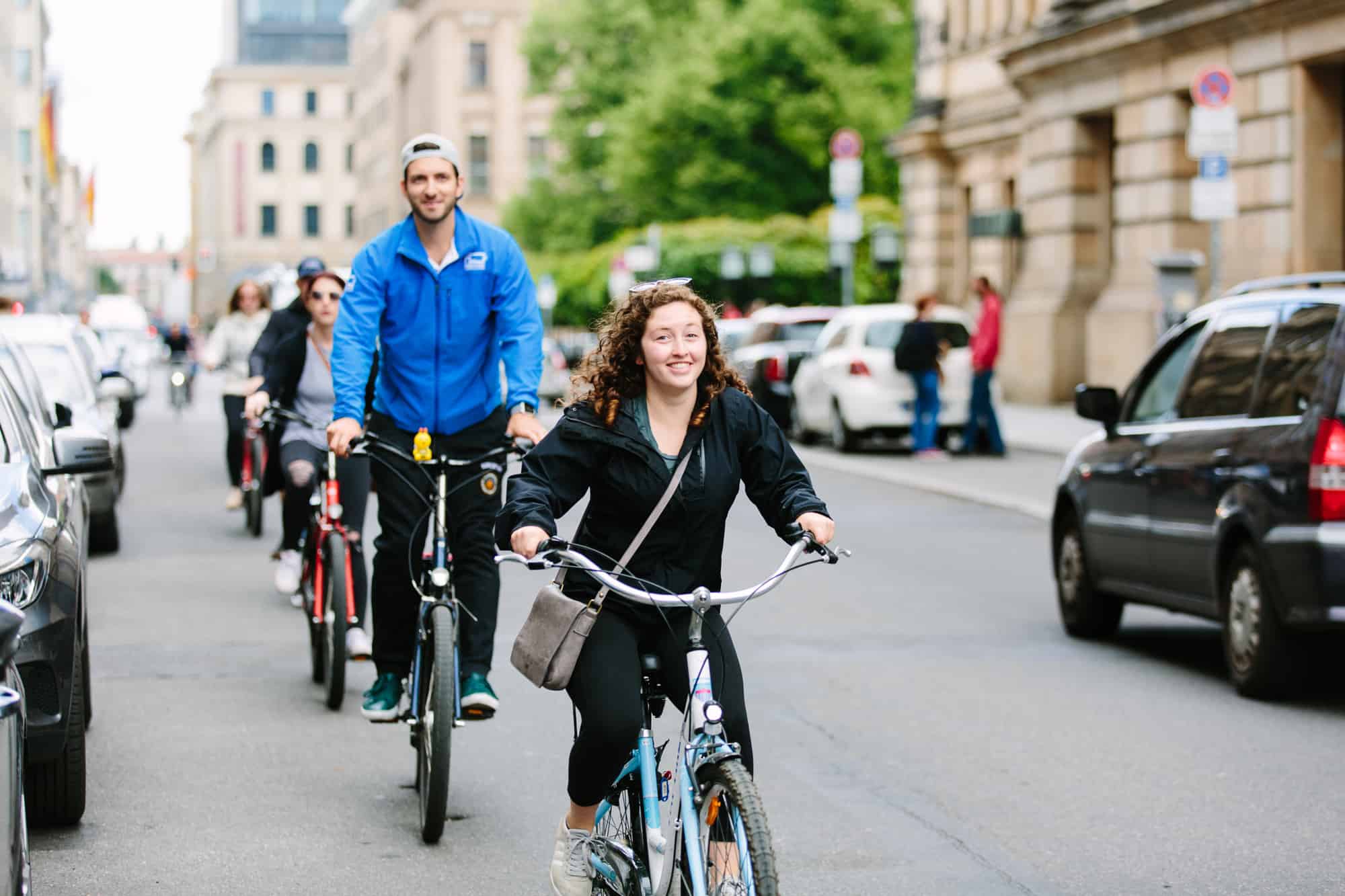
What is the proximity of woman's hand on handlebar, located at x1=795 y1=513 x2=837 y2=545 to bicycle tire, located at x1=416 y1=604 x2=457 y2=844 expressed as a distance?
75.8 inches

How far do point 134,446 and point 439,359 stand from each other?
23.1 metres

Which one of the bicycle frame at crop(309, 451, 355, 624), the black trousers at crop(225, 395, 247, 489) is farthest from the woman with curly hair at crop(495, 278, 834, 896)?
the black trousers at crop(225, 395, 247, 489)

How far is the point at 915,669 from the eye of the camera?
32.3 feet

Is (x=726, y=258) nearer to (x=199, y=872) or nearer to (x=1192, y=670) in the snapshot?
(x=1192, y=670)

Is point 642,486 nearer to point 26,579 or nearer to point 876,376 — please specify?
point 26,579

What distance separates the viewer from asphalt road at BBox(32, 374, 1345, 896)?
6168 mm

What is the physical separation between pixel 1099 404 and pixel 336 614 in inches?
148

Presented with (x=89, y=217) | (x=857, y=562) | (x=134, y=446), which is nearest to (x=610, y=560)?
(x=857, y=562)

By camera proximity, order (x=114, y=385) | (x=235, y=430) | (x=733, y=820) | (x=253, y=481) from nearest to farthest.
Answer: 1. (x=733, y=820)
2. (x=114, y=385)
3. (x=253, y=481)
4. (x=235, y=430)

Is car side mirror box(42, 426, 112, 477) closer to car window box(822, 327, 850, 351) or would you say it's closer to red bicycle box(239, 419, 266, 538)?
red bicycle box(239, 419, 266, 538)

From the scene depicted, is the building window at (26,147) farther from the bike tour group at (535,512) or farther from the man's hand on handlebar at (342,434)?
the man's hand on handlebar at (342,434)

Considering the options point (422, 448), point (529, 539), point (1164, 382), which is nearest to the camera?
point (529, 539)

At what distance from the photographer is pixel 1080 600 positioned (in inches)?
428

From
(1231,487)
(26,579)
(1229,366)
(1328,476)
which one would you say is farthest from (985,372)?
(26,579)
